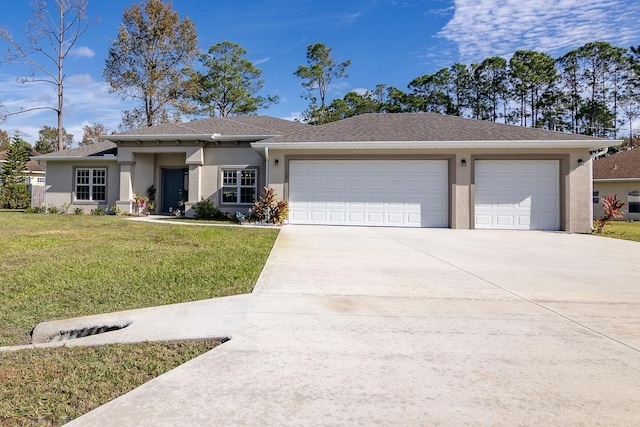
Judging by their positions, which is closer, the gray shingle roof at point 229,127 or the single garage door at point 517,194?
the single garage door at point 517,194

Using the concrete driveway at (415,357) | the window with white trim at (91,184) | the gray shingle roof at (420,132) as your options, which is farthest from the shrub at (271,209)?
the window with white trim at (91,184)

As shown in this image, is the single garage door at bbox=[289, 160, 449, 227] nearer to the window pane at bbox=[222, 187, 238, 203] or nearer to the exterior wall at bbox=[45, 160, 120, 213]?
the window pane at bbox=[222, 187, 238, 203]

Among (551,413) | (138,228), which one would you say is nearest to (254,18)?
(138,228)

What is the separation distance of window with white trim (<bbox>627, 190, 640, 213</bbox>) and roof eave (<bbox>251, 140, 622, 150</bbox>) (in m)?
12.8

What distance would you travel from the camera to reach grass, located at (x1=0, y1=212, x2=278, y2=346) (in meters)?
3.90

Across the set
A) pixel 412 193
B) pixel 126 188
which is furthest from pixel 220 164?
pixel 412 193

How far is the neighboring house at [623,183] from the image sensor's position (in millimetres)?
20562

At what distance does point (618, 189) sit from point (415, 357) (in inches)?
1003

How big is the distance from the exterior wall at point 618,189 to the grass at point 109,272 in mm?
22619

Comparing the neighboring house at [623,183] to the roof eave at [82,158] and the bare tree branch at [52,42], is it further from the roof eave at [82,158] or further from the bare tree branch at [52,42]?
the bare tree branch at [52,42]

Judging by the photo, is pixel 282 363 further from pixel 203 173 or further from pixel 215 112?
pixel 215 112

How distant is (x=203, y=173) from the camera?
50.8 feet

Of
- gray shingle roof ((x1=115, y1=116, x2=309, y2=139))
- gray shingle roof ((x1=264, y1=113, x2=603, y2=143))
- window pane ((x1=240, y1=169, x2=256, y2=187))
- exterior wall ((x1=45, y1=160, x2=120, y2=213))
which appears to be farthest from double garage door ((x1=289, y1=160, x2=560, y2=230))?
exterior wall ((x1=45, y1=160, x2=120, y2=213))

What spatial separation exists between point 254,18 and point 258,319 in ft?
52.1
